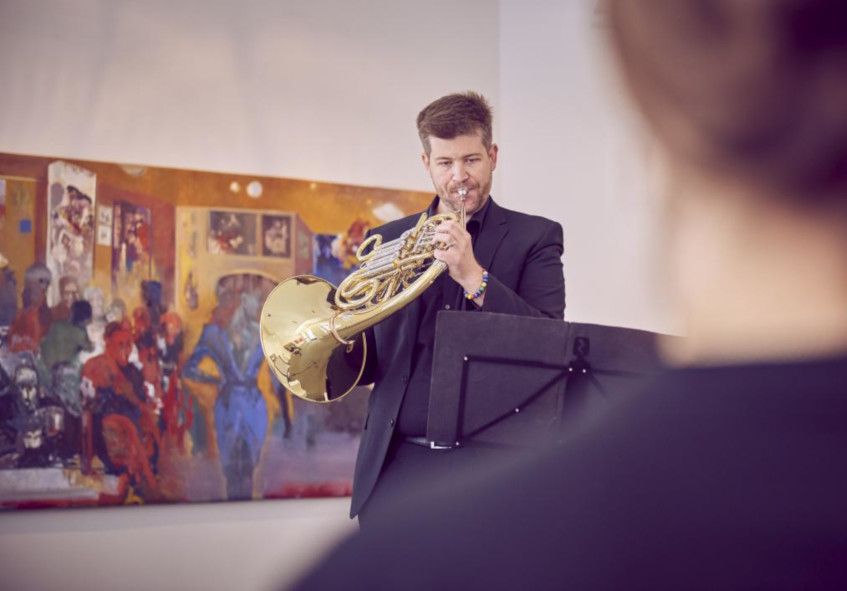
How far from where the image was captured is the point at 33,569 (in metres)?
3.26

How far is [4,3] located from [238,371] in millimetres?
1826

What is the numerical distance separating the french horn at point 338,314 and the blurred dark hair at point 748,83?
187 cm

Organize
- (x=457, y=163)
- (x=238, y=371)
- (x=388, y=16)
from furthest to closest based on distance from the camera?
(x=388, y=16) → (x=238, y=371) → (x=457, y=163)

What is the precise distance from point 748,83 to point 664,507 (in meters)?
0.22

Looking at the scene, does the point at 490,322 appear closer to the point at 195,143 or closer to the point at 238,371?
the point at 238,371

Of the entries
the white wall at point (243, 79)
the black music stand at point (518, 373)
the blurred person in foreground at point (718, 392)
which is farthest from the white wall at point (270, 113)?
the blurred person in foreground at point (718, 392)

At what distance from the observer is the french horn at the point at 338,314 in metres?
2.37

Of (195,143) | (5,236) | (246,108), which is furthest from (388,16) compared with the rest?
(5,236)

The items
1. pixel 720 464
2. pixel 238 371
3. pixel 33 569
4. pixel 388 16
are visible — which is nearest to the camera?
pixel 720 464

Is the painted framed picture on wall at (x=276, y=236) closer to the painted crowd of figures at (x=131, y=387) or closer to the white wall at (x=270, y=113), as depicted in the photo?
the painted crowd of figures at (x=131, y=387)

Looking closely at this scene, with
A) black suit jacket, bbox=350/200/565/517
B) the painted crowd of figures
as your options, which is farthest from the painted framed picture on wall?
black suit jacket, bbox=350/200/565/517

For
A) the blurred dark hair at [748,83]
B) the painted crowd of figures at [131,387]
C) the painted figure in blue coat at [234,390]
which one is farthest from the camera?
the painted figure in blue coat at [234,390]

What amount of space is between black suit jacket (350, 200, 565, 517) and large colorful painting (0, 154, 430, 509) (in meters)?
1.27

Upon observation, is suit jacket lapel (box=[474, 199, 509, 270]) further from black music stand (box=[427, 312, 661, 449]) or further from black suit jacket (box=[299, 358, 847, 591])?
black suit jacket (box=[299, 358, 847, 591])
